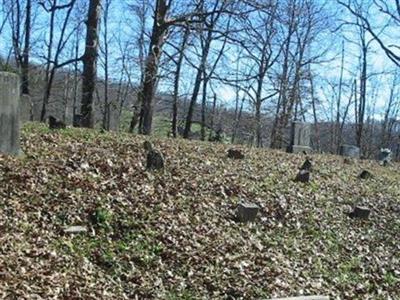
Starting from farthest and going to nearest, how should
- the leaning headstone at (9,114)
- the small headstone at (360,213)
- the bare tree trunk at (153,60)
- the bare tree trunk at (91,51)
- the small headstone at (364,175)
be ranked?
the bare tree trunk at (153,60) < the bare tree trunk at (91,51) < the small headstone at (364,175) < the small headstone at (360,213) < the leaning headstone at (9,114)

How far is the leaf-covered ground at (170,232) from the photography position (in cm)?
543

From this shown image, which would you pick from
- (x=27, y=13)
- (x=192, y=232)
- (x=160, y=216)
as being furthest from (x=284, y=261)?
(x=27, y=13)

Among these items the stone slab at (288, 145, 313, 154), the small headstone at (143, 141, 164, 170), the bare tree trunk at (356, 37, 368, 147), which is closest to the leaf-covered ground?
the small headstone at (143, 141, 164, 170)

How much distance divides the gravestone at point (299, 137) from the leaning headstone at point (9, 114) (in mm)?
10674

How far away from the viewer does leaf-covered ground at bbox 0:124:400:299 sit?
543 centimetres

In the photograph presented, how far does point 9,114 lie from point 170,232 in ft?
10.1

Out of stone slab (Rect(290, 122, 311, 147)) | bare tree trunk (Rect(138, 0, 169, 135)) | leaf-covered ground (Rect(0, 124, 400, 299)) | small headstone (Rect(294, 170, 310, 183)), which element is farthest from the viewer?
stone slab (Rect(290, 122, 311, 147))

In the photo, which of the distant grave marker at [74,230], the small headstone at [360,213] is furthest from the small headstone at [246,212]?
the distant grave marker at [74,230]

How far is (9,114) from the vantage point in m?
7.78

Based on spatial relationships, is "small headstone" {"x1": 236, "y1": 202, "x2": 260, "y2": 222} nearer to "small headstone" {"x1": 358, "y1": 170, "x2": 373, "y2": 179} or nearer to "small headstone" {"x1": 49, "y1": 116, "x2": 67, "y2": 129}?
"small headstone" {"x1": 49, "y1": 116, "x2": 67, "y2": 129}

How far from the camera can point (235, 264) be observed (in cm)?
627

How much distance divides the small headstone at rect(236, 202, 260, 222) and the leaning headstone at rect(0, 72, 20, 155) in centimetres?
339

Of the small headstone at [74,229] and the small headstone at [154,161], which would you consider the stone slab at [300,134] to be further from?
the small headstone at [74,229]

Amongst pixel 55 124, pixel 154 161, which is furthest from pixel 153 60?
pixel 154 161
